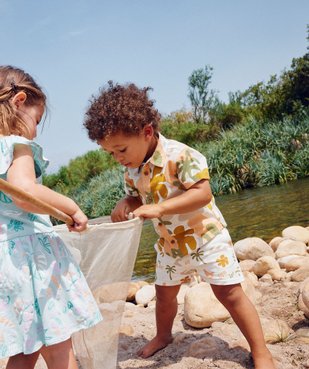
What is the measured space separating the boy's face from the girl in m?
0.52

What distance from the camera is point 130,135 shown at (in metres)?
2.44

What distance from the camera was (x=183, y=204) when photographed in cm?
233

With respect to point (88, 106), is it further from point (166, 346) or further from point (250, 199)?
point (250, 199)

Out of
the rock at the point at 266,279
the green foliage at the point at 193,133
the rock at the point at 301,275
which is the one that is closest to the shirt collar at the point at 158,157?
the rock at the point at 301,275

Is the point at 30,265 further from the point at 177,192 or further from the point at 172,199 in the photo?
the point at 177,192

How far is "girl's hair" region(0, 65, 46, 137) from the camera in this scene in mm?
1899

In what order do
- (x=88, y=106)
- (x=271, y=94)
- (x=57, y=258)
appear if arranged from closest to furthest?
(x=57, y=258), (x=88, y=106), (x=271, y=94)

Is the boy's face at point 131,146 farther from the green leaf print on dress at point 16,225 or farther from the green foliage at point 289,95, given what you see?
the green foliage at point 289,95

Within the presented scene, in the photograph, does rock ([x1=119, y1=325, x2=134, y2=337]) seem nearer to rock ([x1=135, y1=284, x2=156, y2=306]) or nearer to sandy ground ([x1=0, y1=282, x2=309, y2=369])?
sandy ground ([x1=0, y1=282, x2=309, y2=369])

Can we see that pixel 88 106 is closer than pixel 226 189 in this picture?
Yes

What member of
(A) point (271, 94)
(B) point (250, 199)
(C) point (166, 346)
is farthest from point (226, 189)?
(C) point (166, 346)

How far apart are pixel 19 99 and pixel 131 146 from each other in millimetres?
687

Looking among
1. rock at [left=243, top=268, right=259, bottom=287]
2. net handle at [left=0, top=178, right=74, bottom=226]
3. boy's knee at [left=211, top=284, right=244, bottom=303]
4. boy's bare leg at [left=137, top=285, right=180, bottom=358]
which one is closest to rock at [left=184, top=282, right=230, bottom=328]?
boy's bare leg at [left=137, top=285, right=180, bottom=358]

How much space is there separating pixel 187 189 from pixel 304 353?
41.4 inches
